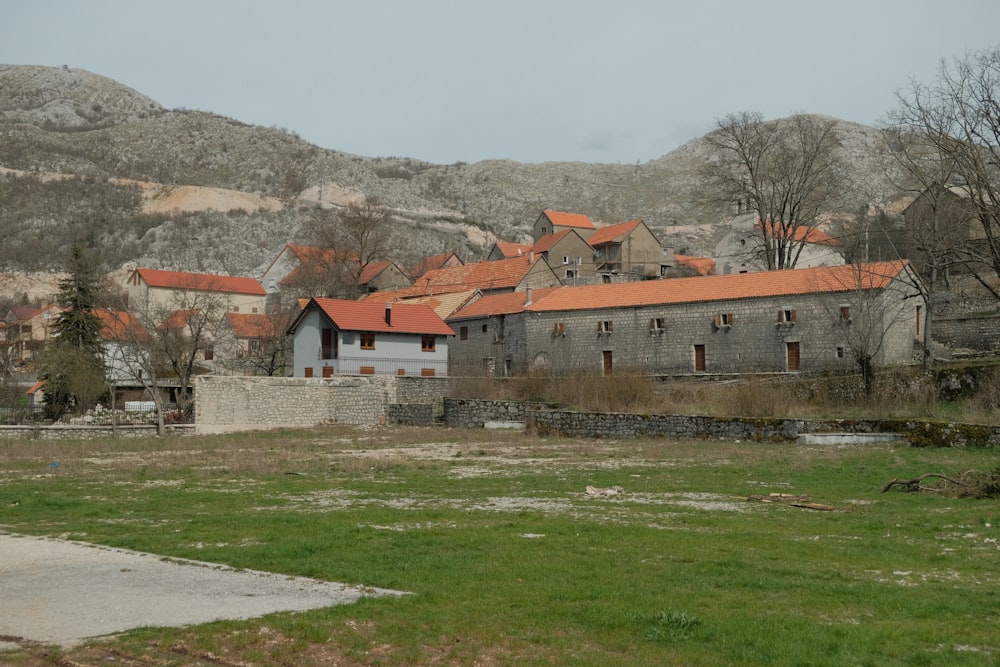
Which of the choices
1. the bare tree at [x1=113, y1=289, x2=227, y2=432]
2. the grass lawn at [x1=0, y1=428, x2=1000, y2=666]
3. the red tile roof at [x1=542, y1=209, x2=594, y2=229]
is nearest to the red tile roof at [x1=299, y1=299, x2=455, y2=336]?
the bare tree at [x1=113, y1=289, x2=227, y2=432]

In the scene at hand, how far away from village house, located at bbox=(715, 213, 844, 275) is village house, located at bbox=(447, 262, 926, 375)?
29175 mm

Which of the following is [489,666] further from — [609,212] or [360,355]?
[609,212]

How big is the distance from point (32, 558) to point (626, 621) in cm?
839

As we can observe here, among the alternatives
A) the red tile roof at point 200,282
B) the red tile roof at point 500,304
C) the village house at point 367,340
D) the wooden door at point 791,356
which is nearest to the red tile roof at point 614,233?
the red tile roof at point 500,304

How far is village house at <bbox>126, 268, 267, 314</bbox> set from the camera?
8706 centimetres

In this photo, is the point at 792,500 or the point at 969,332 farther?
the point at 969,332

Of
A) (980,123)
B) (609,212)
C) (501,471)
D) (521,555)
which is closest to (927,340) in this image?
(980,123)

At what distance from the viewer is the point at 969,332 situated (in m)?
50.8

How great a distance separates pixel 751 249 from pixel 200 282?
5563 centimetres

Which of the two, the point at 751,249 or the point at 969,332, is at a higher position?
the point at 751,249

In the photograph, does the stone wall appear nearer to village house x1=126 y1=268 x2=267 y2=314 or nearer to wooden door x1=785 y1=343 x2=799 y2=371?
Answer: wooden door x1=785 y1=343 x2=799 y2=371

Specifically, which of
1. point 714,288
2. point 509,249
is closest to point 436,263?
point 509,249

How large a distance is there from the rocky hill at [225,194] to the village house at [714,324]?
163ft

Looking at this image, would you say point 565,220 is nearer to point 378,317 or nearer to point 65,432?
point 378,317
